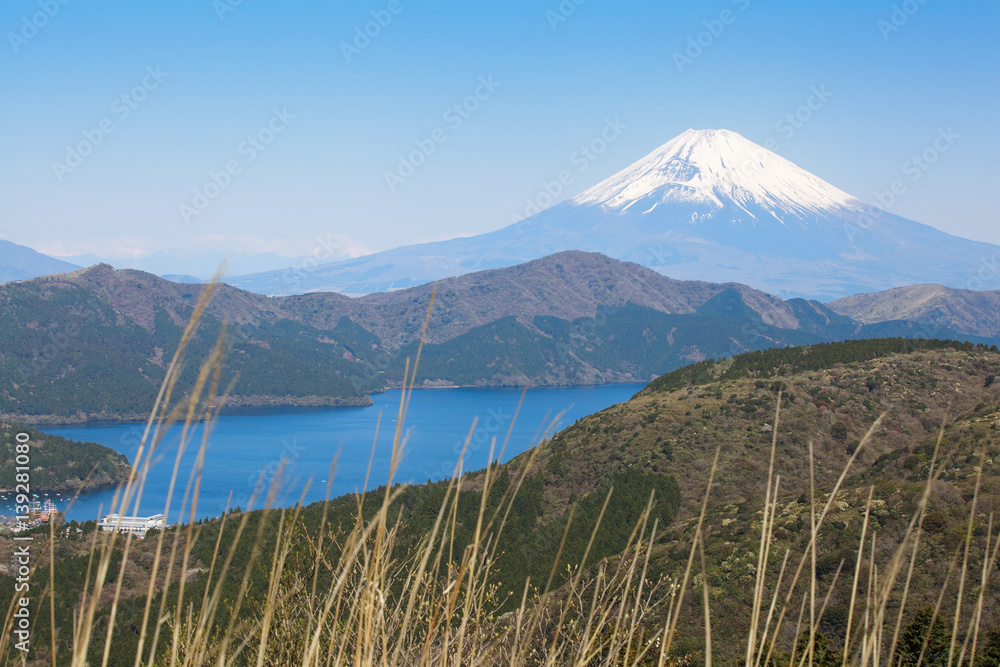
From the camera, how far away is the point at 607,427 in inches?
1972

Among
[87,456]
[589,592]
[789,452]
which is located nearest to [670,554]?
[589,592]

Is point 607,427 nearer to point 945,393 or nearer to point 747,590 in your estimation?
point 945,393

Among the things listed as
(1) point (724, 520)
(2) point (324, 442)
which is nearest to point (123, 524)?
(1) point (724, 520)

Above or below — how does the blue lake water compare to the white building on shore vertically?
below

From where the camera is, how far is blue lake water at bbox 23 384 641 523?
8094cm

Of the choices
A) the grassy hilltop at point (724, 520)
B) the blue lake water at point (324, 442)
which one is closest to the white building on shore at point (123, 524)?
the grassy hilltop at point (724, 520)

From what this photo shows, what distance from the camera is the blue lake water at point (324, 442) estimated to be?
80.9 meters

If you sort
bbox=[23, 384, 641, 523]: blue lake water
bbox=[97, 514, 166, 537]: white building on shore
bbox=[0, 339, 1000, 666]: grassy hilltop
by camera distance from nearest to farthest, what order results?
bbox=[97, 514, 166, 537]: white building on shore < bbox=[0, 339, 1000, 666]: grassy hilltop < bbox=[23, 384, 641, 523]: blue lake water

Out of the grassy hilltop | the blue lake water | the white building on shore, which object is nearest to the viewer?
the white building on shore

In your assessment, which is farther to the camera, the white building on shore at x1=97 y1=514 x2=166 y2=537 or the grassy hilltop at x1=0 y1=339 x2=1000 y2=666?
the grassy hilltop at x1=0 y1=339 x2=1000 y2=666

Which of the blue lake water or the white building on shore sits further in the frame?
the blue lake water

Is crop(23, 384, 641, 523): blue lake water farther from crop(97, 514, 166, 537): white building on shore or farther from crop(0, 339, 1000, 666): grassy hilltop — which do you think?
crop(0, 339, 1000, 666): grassy hilltop

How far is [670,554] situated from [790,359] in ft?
125

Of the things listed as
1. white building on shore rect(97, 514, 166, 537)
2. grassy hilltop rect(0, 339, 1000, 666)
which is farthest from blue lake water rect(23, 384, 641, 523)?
grassy hilltop rect(0, 339, 1000, 666)
